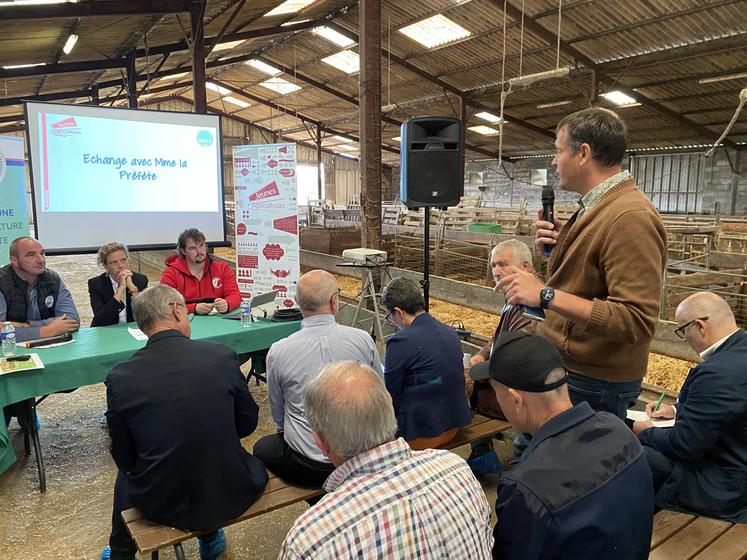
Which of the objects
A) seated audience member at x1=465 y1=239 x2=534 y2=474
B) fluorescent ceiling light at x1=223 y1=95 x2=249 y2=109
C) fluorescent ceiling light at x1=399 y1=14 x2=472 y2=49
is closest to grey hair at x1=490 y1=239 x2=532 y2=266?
seated audience member at x1=465 y1=239 x2=534 y2=474

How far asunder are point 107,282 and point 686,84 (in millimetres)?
12576

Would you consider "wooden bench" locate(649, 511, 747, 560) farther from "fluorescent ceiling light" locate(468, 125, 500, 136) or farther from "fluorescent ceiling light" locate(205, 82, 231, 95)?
"fluorescent ceiling light" locate(205, 82, 231, 95)

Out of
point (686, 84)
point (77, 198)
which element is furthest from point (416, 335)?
point (686, 84)

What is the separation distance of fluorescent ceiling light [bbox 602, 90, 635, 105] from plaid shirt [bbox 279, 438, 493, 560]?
13346 millimetres

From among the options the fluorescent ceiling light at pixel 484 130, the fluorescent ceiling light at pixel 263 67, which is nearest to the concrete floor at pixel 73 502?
the fluorescent ceiling light at pixel 263 67

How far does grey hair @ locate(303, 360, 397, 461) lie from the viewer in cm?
107

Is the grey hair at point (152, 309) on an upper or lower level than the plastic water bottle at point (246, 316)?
upper

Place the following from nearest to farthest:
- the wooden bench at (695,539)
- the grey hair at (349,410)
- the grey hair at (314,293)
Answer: the grey hair at (349,410), the wooden bench at (695,539), the grey hair at (314,293)

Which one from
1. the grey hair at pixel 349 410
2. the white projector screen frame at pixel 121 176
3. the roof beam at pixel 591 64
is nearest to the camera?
the grey hair at pixel 349 410

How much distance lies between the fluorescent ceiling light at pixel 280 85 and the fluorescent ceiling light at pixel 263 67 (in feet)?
1.79

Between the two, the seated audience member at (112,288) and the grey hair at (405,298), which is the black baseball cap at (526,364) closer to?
the grey hair at (405,298)

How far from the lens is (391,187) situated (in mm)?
24984

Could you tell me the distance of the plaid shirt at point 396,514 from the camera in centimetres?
92

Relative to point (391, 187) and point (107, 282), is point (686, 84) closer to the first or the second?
point (107, 282)
